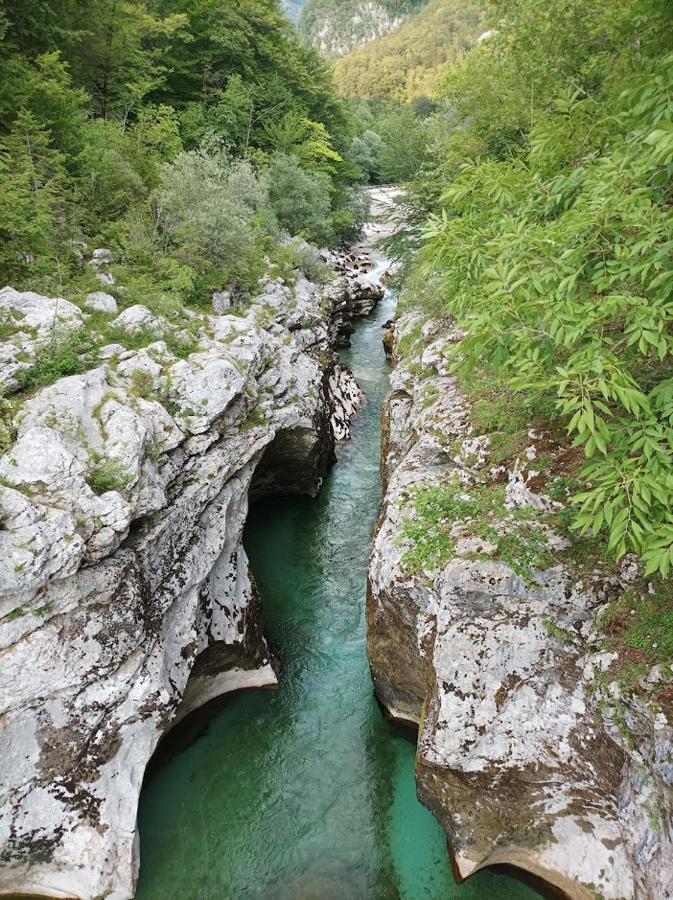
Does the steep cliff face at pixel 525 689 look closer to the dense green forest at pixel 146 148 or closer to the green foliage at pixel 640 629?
the green foliage at pixel 640 629

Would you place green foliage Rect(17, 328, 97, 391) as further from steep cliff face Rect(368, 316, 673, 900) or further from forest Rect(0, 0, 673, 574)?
steep cliff face Rect(368, 316, 673, 900)

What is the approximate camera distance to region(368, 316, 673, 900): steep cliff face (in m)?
6.24

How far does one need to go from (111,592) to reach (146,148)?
16.8 m

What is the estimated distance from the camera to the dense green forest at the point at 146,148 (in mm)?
12523

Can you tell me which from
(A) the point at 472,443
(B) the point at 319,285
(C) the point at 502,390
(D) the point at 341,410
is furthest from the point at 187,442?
(B) the point at 319,285

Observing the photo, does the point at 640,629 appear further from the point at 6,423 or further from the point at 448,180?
the point at 448,180

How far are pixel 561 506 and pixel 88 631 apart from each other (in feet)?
25.4

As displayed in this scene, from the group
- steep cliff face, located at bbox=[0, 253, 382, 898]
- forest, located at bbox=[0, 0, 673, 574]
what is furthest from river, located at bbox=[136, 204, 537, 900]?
forest, located at bbox=[0, 0, 673, 574]

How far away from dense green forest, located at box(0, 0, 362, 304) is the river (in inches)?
394

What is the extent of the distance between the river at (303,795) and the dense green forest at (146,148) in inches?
394

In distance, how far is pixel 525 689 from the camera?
7.28 m

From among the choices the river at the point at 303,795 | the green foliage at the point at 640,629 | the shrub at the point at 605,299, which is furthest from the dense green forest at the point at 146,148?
the green foliage at the point at 640,629

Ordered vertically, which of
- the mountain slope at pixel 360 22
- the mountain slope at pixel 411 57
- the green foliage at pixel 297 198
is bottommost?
the green foliage at pixel 297 198

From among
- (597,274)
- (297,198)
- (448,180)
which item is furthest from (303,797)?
(297,198)
